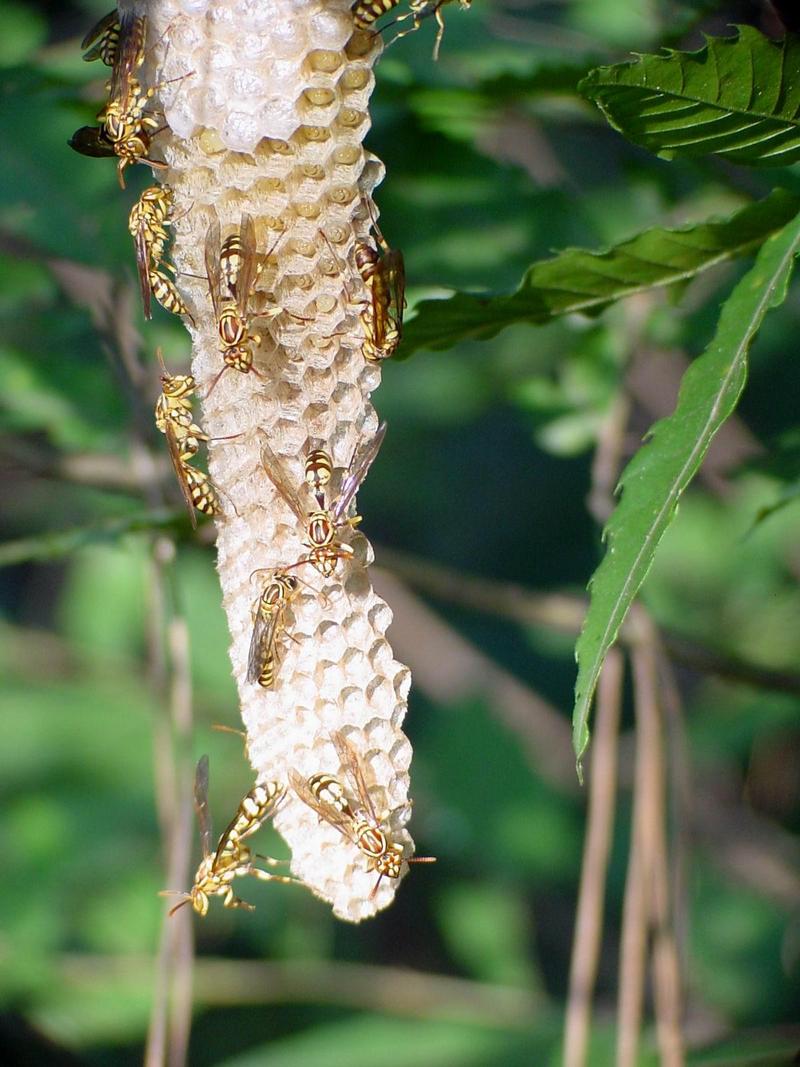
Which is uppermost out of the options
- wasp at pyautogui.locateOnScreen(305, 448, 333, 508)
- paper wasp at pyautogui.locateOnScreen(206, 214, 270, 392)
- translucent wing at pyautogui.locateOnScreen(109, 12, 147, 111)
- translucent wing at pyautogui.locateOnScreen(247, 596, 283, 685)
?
translucent wing at pyautogui.locateOnScreen(109, 12, 147, 111)

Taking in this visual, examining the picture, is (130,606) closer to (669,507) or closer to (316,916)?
(316,916)

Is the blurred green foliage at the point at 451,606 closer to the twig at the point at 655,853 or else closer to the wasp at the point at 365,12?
the twig at the point at 655,853

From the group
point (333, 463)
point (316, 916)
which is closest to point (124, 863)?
point (316, 916)

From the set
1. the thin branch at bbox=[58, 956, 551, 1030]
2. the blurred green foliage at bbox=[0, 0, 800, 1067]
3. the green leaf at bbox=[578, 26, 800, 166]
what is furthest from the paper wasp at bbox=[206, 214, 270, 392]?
the thin branch at bbox=[58, 956, 551, 1030]

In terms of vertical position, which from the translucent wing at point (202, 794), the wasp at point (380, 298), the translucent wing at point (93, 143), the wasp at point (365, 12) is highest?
the translucent wing at point (93, 143)

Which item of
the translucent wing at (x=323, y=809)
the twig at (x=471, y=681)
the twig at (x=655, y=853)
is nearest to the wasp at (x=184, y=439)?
the translucent wing at (x=323, y=809)

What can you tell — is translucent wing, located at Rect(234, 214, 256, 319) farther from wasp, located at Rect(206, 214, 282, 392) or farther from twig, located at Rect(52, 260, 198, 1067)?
twig, located at Rect(52, 260, 198, 1067)

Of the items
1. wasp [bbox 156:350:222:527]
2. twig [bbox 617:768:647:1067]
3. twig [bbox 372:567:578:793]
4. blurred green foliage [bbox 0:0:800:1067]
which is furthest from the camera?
twig [bbox 372:567:578:793]
